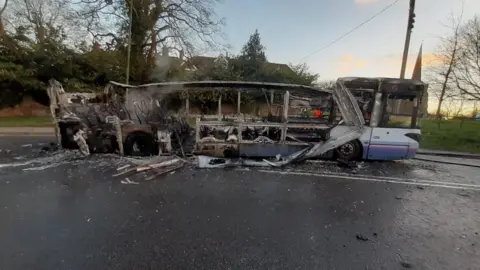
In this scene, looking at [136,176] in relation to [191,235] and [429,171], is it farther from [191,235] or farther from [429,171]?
[429,171]

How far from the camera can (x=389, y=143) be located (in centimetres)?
755

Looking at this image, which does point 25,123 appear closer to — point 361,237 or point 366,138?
point 366,138

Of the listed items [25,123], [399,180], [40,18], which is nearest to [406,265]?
[399,180]

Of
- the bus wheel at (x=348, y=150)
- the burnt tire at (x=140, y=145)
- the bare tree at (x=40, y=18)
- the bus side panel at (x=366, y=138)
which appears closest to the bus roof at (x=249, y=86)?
the bus side panel at (x=366, y=138)

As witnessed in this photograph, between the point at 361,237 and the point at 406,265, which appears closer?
the point at 406,265

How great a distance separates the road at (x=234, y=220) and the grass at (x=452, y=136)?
7150 millimetres

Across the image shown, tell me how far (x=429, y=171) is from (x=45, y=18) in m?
28.0

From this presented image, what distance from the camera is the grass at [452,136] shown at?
489 inches

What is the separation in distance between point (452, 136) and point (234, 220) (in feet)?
51.1

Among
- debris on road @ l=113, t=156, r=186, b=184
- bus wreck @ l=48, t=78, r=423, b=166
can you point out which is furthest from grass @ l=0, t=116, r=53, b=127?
debris on road @ l=113, t=156, r=186, b=184

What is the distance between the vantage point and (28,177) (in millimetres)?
5648

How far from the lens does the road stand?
297cm

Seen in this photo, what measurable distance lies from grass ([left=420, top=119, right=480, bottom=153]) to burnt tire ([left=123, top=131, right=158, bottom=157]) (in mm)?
11447

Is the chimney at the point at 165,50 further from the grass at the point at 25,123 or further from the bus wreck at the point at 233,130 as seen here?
the bus wreck at the point at 233,130
